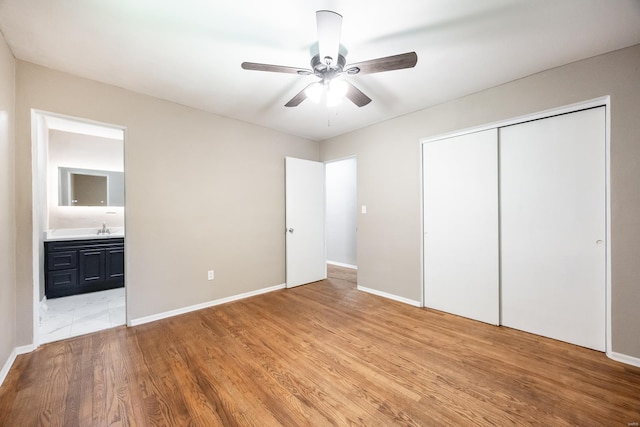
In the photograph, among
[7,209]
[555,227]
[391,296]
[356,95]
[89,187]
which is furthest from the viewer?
[89,187]

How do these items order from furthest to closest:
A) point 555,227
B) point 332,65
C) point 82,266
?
point 82,266
point 555,227
point 332,65

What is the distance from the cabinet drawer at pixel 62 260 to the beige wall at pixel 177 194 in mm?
1754

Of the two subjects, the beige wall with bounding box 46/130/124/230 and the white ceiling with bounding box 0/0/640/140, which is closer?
the white ceiling with bounding box 0/0/640/140

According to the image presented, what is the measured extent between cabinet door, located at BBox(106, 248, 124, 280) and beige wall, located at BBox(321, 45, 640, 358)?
3.74 meters

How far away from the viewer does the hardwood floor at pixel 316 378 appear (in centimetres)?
148

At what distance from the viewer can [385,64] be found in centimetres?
169

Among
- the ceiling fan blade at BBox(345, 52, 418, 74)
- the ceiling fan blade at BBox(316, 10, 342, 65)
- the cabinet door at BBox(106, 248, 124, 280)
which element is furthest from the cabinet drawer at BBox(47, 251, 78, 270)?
the ceiling fan blade at BBox(345, 52, 418, 74)

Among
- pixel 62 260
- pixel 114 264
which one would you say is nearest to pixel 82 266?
pixel 62 260

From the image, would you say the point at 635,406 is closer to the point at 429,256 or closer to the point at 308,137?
the point at 429,256

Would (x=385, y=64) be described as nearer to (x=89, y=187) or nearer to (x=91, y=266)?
(x=91, y=266)

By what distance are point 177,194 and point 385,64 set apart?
2.62 m

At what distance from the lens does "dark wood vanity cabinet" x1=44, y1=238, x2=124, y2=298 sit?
345cm

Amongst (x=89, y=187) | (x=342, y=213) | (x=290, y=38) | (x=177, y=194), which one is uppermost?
(x=290, y=38)

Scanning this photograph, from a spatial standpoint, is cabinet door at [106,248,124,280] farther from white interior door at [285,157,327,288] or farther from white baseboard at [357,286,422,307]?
white baseboard at [357,286,422,307]
